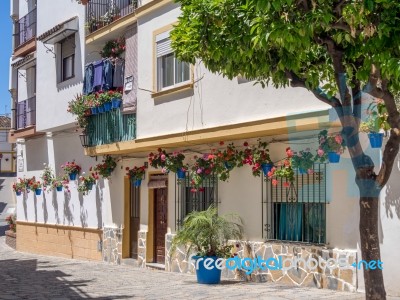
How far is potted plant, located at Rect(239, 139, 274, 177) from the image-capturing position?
13.7 m

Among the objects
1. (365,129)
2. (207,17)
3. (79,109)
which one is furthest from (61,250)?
(207,17)

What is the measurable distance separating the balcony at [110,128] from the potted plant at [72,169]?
7.57ft

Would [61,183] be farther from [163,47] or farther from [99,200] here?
[163,47]

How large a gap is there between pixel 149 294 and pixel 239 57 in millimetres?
6524

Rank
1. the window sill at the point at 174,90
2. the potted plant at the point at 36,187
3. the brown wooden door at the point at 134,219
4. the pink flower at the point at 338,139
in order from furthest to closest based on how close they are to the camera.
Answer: the potted plant at the point at 36,187 < the brown wooden door at the point at 134,219 < the window sill at the point at 174,90 < the pink flower at the point at 338,139

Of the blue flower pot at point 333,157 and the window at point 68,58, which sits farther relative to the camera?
the window at point 68,58

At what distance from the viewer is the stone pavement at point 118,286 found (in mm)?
12391

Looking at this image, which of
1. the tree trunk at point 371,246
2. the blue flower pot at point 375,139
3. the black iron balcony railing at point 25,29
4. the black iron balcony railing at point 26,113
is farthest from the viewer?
the black iron balcony railing at point 25,29

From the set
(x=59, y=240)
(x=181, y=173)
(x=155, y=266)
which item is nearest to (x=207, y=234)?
(x=181, y=173)

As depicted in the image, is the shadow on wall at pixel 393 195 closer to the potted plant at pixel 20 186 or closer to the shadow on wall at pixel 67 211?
the shadow on wall at pixel 67 211

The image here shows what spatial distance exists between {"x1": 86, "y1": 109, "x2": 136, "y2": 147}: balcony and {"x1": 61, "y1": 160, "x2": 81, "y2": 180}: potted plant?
7.57ft

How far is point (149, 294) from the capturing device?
12.9m

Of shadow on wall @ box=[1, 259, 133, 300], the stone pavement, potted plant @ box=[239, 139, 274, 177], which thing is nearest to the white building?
potted plant @ box=[239, 139, 274, 177]

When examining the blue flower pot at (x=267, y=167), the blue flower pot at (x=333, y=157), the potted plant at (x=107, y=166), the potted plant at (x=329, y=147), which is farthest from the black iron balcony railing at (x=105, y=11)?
the blue flower pot at (x=333, y=157)
